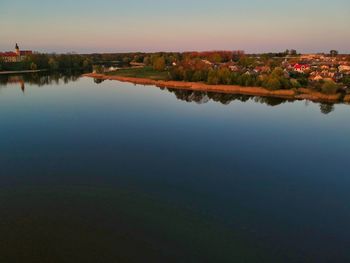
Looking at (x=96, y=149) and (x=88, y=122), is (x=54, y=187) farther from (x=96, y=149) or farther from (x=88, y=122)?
(x=88, y=122)

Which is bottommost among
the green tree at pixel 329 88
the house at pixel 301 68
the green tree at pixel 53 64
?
the green tree at pixel 329 88

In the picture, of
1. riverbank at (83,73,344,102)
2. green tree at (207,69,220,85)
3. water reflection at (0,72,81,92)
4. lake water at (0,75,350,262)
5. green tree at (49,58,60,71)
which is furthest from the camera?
green tree at (49,58,60,71)

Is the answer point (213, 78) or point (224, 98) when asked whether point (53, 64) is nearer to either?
point (213, 78)

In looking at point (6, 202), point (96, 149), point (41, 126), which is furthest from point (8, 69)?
point (6, 202)

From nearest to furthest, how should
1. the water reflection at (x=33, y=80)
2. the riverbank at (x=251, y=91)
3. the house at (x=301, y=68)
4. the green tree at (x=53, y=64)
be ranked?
the riverbank at (x=251, y=91) → the water reflection at (x=33, y=80) → the house at (x=301, y=68) → the green tree at (x=53, y=64)

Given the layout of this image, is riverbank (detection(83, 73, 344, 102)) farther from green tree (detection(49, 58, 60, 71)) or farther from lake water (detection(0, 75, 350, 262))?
green tree (detection(49, 58, 60, 71))

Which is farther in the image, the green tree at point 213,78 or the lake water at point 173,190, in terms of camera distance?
the green tree at point 213,78

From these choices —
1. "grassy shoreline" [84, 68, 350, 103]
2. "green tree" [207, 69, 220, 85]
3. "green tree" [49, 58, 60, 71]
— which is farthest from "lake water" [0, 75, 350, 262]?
"green tree" [49, 58, 60, 71]

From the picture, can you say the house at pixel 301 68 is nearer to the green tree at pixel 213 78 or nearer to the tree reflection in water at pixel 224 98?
the green tree at pixel 213 78

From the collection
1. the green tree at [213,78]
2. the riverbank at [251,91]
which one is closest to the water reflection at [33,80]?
the riverbank at [251,91]
